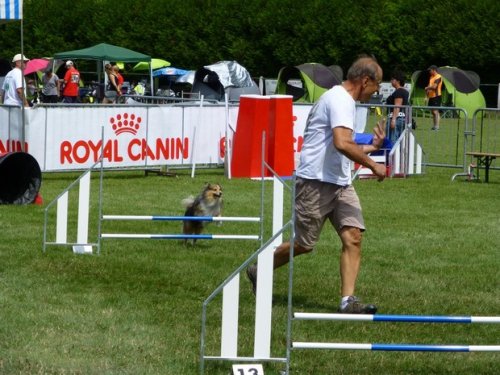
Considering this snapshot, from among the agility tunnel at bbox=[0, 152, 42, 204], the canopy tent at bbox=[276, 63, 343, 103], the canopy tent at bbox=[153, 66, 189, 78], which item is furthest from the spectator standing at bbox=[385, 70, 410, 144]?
the canopy tent at bbox=[153, 66, 189, 78]

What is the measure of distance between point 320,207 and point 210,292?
1.27 metres

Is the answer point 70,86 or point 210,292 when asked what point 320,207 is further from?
point 70,86

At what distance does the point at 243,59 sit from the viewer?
157 feet

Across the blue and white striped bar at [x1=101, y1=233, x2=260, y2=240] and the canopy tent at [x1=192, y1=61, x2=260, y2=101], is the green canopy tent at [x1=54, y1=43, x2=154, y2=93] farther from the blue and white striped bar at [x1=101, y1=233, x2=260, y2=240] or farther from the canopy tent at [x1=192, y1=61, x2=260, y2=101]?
the blue and white striped bar at [x1=101, y1=233, x2=260, y2=240]

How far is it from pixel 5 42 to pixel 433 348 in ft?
167

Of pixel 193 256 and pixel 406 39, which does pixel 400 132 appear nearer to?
pixel 193 256

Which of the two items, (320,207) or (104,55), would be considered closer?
(320,207)

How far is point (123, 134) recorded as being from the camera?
1830 centimetres

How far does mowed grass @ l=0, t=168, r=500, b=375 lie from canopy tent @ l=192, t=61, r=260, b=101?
2137 cm

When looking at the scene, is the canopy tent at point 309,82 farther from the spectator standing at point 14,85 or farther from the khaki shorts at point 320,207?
the khaki shorts at point 320,207

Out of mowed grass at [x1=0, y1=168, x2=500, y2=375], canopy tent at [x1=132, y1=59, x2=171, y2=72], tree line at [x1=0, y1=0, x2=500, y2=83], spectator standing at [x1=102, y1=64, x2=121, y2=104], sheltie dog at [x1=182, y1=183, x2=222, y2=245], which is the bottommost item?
mowed grass at [x1=0, y1=168, x2=500, y2=375]

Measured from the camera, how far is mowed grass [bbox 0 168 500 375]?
695cm

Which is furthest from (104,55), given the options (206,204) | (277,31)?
(206,204)

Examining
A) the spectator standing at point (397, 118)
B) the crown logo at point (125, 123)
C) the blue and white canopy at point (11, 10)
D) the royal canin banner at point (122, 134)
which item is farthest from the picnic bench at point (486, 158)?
the blue and white canopy at point (11, 10)
